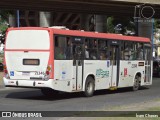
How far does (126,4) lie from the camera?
3603 centimetres

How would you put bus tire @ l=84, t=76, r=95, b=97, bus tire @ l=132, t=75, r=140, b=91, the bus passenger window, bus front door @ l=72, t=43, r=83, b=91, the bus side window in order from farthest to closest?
bus tire @ l=132, t=75, r=140, b=91 → the bus side window → bus tire @ l=84, t=76, r=95, b=97 → bus front door @ l=72, t=43, r=83, b=91 → the bus passenger window

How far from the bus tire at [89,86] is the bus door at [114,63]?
190 cm

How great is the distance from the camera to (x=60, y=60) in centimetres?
1858

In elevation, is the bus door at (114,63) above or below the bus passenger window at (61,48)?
below

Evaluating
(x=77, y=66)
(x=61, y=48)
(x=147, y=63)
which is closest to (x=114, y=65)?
(x=77, y=66)

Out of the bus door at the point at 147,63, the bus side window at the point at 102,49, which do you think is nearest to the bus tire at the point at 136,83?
the bus door at the point at 147,63

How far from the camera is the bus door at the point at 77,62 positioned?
1944 cm

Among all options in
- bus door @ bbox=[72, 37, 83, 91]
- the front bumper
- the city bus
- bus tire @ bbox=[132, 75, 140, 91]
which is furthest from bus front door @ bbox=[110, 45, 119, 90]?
the front bumper

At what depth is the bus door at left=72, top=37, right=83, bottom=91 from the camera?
1944 centimetres

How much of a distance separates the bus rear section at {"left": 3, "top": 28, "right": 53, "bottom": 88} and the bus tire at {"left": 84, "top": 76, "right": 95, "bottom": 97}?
2.72 meters

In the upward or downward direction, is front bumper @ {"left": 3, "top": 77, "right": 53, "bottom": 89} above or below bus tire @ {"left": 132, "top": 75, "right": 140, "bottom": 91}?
above

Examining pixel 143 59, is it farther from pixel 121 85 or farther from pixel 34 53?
pixel 34 53

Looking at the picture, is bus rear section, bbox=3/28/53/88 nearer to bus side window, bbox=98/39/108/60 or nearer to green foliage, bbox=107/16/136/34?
bus side window, bbox=98/39/108/60

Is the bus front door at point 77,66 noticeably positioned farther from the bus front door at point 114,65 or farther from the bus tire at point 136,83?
the bus tire at point 136,83
